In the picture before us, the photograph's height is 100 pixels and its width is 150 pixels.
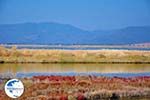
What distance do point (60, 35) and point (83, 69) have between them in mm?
10671

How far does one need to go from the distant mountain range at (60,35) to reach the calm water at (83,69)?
1.25 meters

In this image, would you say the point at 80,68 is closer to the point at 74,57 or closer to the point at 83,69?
the point at 83,69

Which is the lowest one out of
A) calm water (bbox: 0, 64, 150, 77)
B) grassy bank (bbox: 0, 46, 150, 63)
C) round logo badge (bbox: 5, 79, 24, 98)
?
round logo badge (bbox: 5, 79, 24, 98)

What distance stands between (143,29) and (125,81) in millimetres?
2469

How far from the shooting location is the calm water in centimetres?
2242

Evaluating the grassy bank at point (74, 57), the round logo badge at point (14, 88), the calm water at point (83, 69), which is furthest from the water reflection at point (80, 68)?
the round logo badge at point (14, 88)

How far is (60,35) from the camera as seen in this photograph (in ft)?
114

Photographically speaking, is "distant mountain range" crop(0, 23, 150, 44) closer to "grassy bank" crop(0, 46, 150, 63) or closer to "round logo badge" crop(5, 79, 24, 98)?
"grassy bank" crop(0, 46, 150, 63)

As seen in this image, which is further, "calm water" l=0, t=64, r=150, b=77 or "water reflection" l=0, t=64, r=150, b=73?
"water reflection" l=0, t=64, r=150, b=73

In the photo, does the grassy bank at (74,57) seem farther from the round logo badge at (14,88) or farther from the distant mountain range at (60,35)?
the round logo badge at (14,88)

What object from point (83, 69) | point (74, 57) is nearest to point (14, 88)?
point (83, 69)

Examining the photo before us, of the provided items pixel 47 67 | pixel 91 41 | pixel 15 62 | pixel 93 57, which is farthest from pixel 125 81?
pixel 91 41

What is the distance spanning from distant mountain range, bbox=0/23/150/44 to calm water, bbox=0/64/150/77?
125 cm

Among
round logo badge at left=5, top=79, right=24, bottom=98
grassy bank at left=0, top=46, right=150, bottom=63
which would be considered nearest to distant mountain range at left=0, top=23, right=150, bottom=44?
grassy bank at left=0, top=46, right=150, bottom=63
